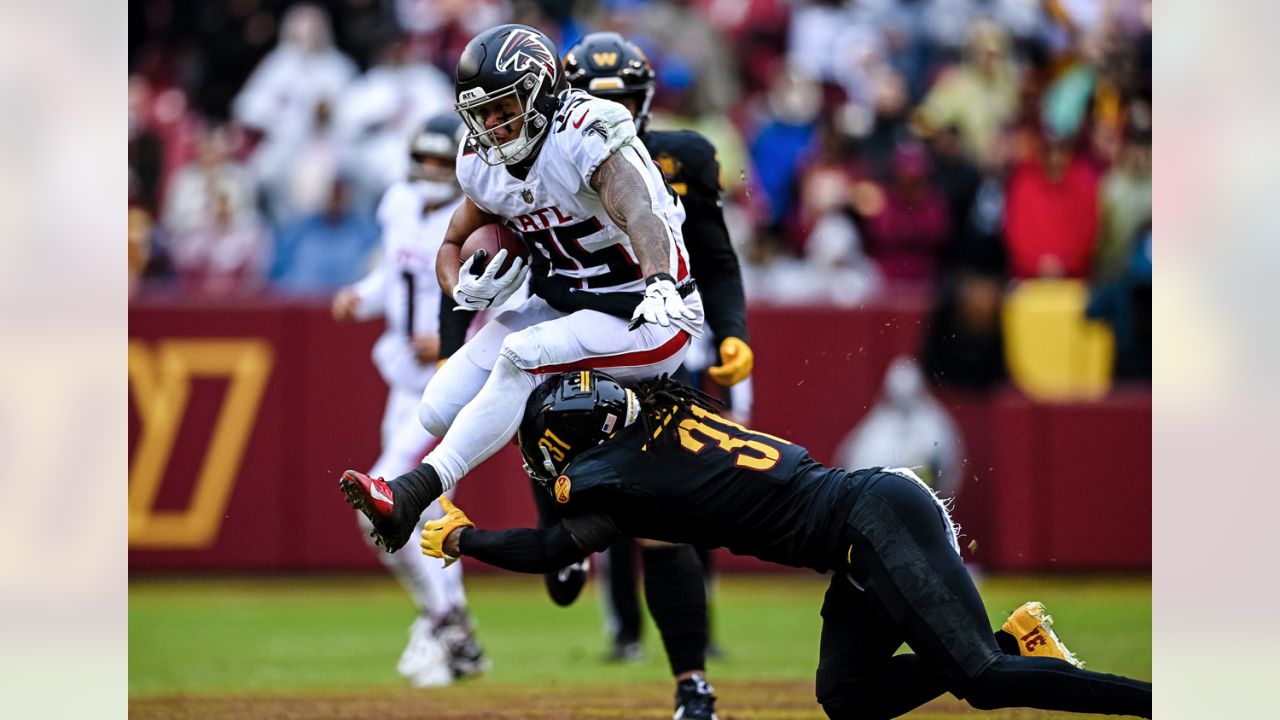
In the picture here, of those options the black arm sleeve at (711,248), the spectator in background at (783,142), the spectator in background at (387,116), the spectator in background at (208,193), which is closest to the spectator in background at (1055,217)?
the spectator in background at (783,142)

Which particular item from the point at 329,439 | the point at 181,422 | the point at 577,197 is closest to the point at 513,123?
the point at 577,197

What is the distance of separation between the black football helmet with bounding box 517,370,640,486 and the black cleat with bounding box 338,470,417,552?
17.1 inches

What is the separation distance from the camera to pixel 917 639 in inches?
200

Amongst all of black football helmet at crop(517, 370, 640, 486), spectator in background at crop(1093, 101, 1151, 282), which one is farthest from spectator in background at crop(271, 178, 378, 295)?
black football helmet at crop(517, 370, 640, 486)

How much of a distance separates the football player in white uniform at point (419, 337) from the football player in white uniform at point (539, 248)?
2.78m

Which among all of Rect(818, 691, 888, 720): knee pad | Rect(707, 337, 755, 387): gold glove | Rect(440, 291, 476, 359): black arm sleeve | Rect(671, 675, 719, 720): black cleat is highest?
Rect(440, 291, 476, 359): black arm sleeve

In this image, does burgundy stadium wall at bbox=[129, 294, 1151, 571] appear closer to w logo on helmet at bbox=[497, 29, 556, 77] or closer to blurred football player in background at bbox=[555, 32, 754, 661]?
blurred football player in background at bbox=[555, 32, 754, 661]

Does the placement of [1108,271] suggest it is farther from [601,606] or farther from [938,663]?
[938,663]

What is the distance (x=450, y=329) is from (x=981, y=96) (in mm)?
7770

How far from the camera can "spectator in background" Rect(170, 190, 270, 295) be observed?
1298cm
